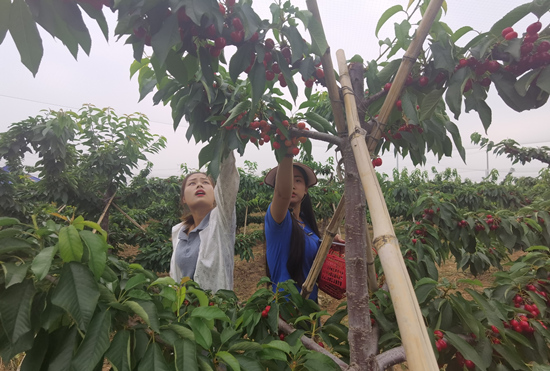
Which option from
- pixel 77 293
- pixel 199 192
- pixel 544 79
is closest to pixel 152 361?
pixel 77 293

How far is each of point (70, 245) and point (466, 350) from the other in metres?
0.82

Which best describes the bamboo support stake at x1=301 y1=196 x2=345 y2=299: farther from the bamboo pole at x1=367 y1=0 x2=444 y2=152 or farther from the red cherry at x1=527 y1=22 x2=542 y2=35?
the red cherry at x1=527 y1=22 x2=542 y2=35

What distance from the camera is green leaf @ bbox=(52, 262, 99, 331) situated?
0.42m

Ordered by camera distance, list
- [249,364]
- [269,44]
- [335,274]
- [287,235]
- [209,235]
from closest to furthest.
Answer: [249,364] → [269,44] → [335,274] → [287,235] → [209,235]

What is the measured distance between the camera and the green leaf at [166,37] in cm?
48

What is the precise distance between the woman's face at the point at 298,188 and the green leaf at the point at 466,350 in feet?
3.12

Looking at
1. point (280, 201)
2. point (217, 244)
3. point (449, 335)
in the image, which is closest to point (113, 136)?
point (217, 244)

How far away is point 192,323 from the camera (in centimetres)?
56

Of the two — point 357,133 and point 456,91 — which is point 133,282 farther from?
point 456,91

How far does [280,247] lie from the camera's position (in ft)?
4.61

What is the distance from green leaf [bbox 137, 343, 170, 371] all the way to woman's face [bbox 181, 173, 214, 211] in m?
1.22

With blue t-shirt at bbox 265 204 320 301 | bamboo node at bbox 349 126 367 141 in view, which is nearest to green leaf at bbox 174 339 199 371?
bamboo node at bbox 349 126 367 141

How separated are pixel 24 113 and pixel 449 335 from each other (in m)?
12.4

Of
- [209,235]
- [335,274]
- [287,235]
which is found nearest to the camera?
[335,274]
